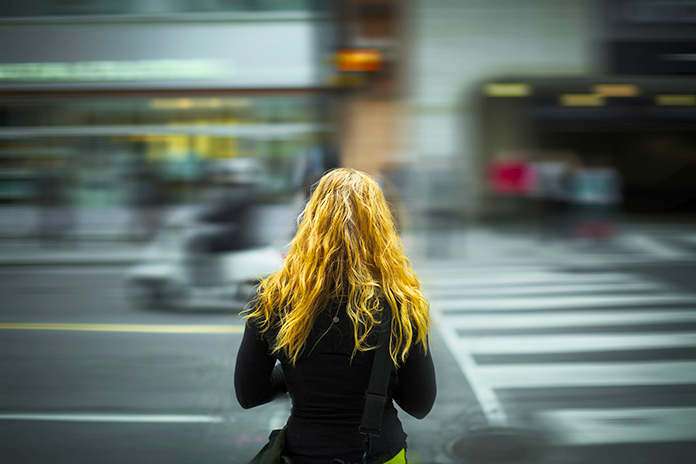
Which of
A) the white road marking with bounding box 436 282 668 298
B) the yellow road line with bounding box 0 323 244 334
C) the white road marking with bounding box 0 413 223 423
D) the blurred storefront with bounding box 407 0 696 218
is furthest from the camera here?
the white road marking with bounding box 436 282 668 298

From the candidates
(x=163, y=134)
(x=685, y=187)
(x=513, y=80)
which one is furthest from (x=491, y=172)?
(x=163, y=134)

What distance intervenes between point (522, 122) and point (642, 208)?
3.43m

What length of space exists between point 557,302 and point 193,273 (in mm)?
4735

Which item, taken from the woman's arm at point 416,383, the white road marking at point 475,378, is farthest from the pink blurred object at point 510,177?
the woman's arm at point 416,383

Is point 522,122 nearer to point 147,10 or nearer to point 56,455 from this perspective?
point 147,10

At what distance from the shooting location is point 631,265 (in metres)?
10.6

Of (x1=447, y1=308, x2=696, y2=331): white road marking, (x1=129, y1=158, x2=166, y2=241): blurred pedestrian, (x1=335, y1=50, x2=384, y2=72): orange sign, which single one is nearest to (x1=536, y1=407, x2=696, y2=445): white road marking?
(x1=447, y1=308, x2=696, y2=331): white road marking

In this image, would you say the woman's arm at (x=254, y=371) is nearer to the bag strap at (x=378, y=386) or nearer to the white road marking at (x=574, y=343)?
the bag strap at (x=378, y=386)

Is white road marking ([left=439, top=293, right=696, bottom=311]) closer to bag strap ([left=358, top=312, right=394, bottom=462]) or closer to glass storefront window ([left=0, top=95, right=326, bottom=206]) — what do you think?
glass storefront window ([left=0, top=95, right=326, bottom=206])

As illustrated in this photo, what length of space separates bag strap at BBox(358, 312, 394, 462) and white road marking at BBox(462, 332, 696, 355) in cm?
435

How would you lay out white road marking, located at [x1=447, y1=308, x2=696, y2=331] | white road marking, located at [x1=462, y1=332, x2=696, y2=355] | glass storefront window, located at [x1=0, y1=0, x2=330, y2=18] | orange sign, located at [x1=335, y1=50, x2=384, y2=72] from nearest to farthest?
white road marking, located at [x1=462, y1=332, x2=696, y2=355], white road marking, located at [x1=447, y1=308, x2=696, y2=331], orange sign, located at [x1=335, y1=50, x2=384, y2=72], glass storefront window, located at [x1=0, y1=0, x2=330, y2=18]

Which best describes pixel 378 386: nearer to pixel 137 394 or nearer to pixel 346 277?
pixel 346 277

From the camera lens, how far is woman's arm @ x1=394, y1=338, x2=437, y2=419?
1.68 meters

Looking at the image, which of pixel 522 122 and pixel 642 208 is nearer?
pixel 522 122
